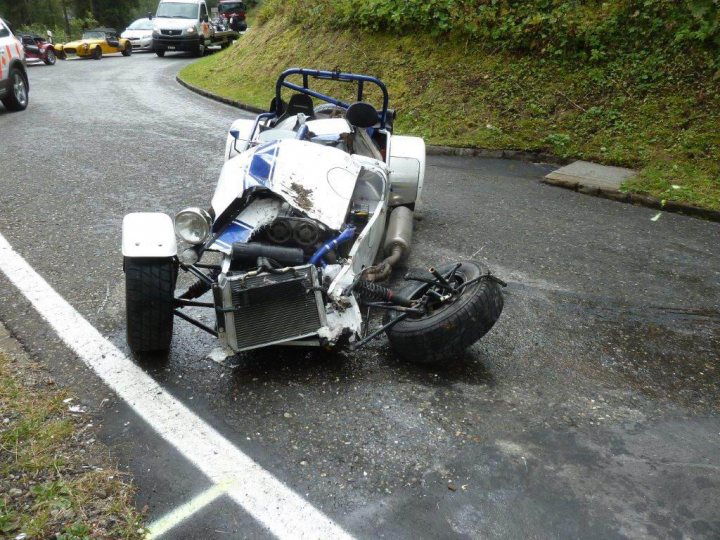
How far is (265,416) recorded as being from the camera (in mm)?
3500

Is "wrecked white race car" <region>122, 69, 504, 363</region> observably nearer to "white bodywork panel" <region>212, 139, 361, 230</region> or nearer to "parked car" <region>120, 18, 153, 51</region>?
"white bodywork panel" <region>212, 139, 361, 230</region>

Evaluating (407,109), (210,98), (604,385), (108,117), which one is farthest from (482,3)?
(604,385)

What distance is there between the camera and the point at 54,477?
9.64 feet

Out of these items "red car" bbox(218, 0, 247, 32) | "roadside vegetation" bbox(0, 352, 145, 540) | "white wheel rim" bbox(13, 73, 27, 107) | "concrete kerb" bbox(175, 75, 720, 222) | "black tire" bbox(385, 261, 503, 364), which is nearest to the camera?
"roadside vegetation" bbox(0, 352, 145, 540)

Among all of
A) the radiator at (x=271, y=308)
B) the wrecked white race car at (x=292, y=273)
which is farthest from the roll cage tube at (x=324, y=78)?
the radiator at (x=271, y=308)

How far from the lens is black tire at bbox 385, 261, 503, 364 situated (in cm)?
381

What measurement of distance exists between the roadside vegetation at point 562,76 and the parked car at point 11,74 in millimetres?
4544

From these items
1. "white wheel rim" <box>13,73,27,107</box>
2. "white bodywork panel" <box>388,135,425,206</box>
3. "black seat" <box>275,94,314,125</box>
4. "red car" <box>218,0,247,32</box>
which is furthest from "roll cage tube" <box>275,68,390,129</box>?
"red car" <box>218,0,247,32</box>

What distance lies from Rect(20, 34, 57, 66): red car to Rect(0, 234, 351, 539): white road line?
2114cm

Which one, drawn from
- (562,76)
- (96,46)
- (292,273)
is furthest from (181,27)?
(292,273)

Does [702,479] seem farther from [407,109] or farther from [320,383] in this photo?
[407,109]

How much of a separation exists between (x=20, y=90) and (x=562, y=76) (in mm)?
10401

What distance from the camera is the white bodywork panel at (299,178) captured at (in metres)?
4.16

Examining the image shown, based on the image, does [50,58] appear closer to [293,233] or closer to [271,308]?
[293,233]
